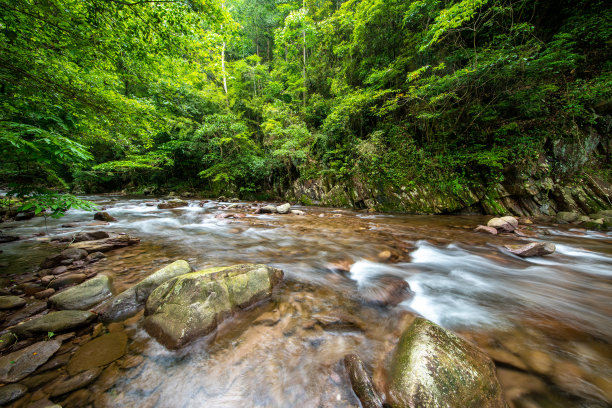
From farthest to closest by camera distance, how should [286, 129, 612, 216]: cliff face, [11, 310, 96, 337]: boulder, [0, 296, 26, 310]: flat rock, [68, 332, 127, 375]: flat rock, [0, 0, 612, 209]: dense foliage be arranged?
[286, 129, 612, 216]: cliff face, [0, 0, 612, 209]: dense foliage, [0, 296, 26, 310]: flat rock, [11, 310, 96, 337]: boulder, [68, 332, 127, 375]: flat rock

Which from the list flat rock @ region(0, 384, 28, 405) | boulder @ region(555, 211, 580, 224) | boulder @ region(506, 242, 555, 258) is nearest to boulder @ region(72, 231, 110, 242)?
flat rock @ region(0, 384, 28, 405)

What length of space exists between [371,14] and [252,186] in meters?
11.4

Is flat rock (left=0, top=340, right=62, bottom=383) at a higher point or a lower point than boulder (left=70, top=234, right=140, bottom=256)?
lower

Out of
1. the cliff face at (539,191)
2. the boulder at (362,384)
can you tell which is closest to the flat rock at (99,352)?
the boulder at (362,384)

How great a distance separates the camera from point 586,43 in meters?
7.03

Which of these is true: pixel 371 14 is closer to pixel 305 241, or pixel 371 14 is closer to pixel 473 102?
pixel 473 102

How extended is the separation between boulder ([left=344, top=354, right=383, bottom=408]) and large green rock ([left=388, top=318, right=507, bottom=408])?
0.35 ft

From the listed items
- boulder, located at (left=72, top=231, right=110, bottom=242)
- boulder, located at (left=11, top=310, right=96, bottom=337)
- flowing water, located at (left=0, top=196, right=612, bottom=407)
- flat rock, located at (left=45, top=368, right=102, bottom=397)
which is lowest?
flowing water, located at (left=0, top=196, right=612, bottom=407)

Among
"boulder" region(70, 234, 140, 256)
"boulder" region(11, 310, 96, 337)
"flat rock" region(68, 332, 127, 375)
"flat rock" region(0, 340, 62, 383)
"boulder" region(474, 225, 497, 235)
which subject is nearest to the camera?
"flat rock" region(0, 340, 62, 383)

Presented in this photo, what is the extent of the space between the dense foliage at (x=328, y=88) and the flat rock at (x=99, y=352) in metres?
1.98

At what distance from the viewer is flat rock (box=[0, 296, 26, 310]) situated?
6.38ft

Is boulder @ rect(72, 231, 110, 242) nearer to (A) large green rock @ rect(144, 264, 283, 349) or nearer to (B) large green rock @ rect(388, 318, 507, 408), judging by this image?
(A) large green rock @ rect(144, 264, 283, 349)

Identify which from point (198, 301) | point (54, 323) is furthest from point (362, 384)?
point (54, 323)

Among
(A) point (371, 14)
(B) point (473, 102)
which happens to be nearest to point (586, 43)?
(B) point (473, 102)
